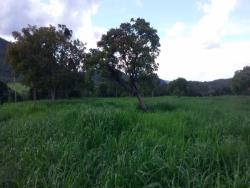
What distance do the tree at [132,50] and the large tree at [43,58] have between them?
312 inches

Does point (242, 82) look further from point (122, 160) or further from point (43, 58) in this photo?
point (122, 160)

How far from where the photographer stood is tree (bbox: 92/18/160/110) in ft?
85.1

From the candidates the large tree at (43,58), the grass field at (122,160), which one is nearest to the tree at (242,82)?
the large tree at (43,58)

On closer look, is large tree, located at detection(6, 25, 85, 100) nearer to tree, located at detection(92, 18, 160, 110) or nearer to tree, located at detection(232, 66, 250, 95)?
tree, located at detection(92, 18, 160, 110)

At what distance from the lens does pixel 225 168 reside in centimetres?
573

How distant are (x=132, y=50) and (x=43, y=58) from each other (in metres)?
10.0

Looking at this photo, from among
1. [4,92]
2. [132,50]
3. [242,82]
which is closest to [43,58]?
[132,50]

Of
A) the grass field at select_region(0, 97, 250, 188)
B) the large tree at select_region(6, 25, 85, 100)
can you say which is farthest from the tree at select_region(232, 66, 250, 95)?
the grass field at select_region(0, 97, 250, 188)

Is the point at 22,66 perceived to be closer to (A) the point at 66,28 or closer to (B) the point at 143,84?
(A) the point at 66,28

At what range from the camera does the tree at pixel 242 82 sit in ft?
217

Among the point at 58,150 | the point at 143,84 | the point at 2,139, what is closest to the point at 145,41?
the point at 143,84

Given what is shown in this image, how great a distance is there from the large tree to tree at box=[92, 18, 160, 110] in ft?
26.0

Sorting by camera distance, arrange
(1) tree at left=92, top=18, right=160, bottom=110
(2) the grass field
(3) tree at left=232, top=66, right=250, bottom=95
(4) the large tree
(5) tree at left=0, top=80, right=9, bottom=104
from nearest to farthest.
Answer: (2) the grass field, (1) tree at left=92, top=18, right=160, bottom=110, (4) the large tree, (5) tree at left=0, top=80, right=9, bottom=104, (3) tree at left=232, top=66, right=250, bottom=95

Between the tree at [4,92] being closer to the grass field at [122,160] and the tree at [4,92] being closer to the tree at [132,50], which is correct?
the tree at [132,50]
